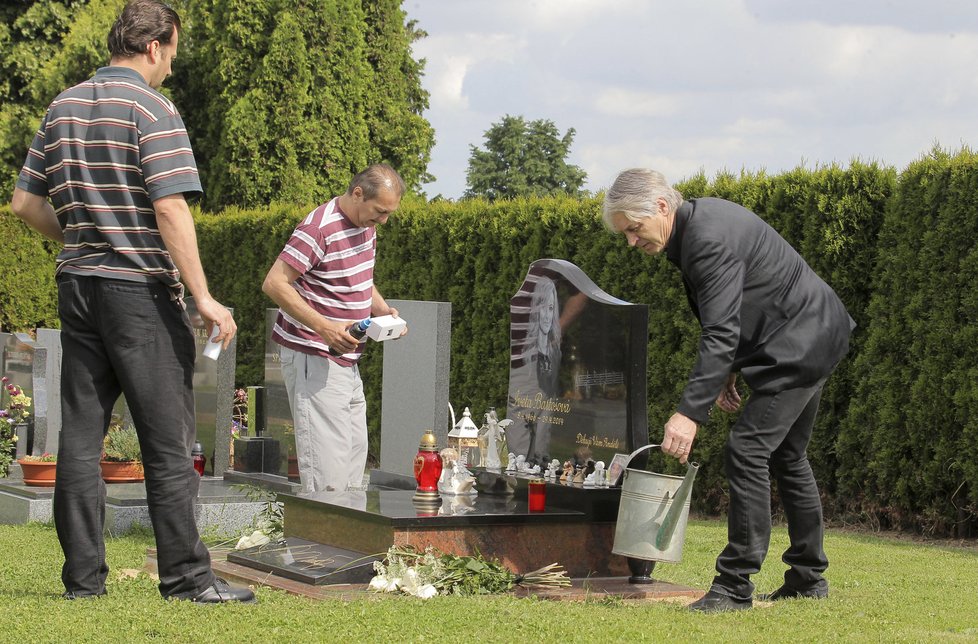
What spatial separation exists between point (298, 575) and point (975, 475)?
4.73 metres

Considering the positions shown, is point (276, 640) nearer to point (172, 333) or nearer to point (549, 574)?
point (172, 333)

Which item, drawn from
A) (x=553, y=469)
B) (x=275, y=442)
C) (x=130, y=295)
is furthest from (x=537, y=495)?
(x=275, y=442)

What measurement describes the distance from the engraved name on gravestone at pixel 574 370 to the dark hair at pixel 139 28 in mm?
2561

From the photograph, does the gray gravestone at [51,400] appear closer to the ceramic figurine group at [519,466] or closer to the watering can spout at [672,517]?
the ceramic figurine group at [519,466]

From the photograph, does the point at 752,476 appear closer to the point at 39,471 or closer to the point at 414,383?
the point at 414,383

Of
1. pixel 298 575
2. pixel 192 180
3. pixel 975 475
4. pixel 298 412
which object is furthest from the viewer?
pixel 975 475

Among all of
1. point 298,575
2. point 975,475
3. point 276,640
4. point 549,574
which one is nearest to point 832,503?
point 975,475

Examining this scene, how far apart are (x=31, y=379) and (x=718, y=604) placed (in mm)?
8324

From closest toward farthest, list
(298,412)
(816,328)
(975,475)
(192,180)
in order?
(192,180) < (816,328) < (298,412) < (975,475)

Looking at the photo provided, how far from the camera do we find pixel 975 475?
7.74 m

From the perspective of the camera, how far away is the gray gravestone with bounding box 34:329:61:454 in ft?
34.9

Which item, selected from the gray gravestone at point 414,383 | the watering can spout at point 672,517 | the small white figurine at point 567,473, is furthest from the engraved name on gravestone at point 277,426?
the watering can spout at point 672,517

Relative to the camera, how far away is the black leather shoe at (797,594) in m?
5.04

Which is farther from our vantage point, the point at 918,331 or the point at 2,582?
the point at 918,331
